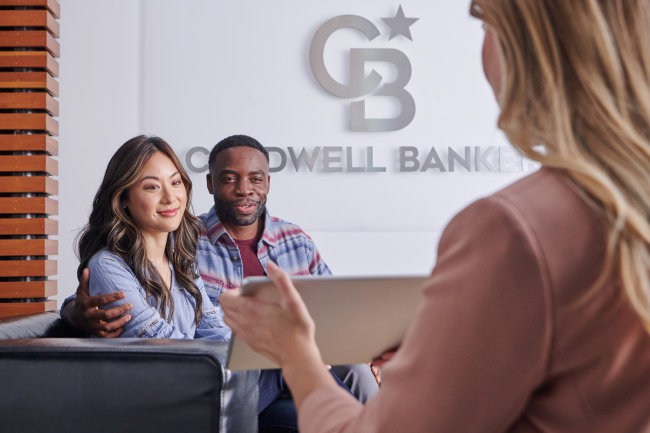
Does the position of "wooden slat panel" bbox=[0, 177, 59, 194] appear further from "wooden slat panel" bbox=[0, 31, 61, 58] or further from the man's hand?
the man's hand

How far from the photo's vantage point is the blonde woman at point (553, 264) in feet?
1.65

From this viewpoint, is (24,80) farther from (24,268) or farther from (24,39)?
(24,268)

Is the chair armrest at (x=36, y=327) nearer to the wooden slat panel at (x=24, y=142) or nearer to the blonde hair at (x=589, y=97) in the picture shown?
the wooden slat panel at (x=24, y=142)

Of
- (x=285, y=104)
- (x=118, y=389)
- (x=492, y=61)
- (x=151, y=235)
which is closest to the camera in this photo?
(x=492, y=61)

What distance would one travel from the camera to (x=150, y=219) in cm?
219

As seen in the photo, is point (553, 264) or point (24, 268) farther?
point (24, 268)

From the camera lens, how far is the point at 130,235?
214 centimetres

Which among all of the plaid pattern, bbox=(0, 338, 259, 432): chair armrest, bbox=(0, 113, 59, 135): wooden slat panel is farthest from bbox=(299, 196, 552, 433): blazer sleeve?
bbox=(0, 113, 59, 135): wooden slat panel

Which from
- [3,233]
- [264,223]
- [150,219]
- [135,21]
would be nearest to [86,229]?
[150,219]

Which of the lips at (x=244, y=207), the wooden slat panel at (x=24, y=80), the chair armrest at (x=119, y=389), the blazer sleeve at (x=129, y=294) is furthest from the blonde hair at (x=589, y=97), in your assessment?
the wooden slat panel at (x=24, y=80)

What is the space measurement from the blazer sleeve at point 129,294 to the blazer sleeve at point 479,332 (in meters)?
1.41

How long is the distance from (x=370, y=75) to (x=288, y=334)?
4.02m

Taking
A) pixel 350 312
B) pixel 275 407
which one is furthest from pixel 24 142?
pixel 350 312

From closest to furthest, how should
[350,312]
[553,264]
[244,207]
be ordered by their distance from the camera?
1. [553,264]
2. [350,312]
3. [244,207]
